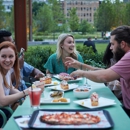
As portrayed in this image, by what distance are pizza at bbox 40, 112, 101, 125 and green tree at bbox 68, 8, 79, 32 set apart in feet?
24.0

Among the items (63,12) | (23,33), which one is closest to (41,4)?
(63,12)

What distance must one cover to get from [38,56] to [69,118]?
347 cm

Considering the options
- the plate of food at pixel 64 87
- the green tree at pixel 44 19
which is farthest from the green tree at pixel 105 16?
the plate of food at pixel 64 87

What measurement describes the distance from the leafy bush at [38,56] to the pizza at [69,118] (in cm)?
327

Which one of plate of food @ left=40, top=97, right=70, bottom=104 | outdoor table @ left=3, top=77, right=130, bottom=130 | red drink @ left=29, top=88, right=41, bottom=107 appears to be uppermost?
red drink @ left=29, top=88, right=41, bottom=107

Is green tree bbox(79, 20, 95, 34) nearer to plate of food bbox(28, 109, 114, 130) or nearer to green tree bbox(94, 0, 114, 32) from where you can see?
green tree bbox(94, 0, 114, 32)

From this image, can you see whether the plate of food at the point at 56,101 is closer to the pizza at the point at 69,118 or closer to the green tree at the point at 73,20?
the pizza at the point at 69,118

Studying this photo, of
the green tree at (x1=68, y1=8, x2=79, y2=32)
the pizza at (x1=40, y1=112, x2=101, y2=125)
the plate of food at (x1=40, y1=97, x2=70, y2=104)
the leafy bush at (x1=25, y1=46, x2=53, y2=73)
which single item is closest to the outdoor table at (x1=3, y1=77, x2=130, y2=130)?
the plate of food at (x1=40, y1=97, x2=70, y2=104)

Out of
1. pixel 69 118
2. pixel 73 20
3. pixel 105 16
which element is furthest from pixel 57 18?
pixel 69 118

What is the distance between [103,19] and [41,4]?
88.7 inches

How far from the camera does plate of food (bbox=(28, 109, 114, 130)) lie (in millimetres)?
1475

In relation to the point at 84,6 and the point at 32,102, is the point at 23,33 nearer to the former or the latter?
the point at 32,102

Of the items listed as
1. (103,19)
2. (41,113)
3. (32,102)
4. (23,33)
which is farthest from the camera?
(103,19)

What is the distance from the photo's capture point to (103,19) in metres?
8.05
